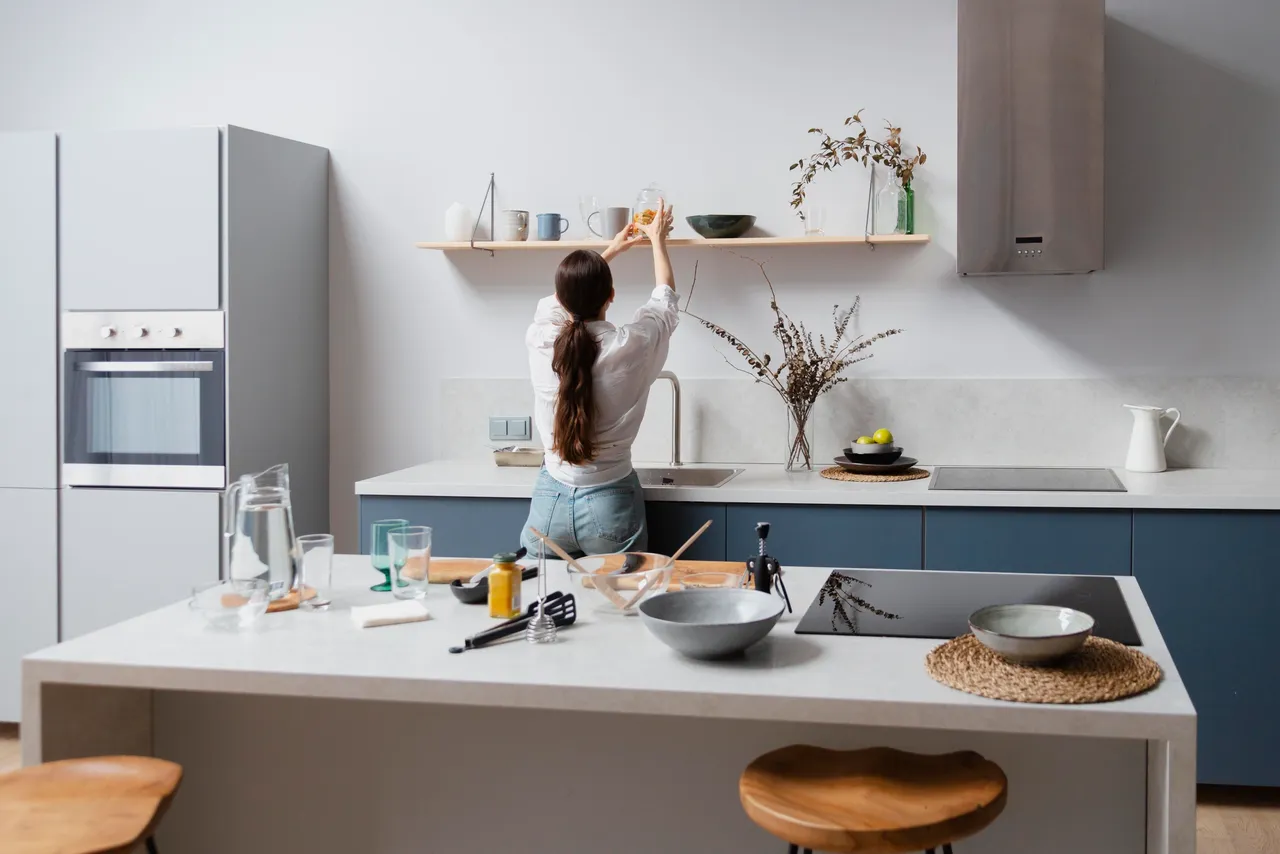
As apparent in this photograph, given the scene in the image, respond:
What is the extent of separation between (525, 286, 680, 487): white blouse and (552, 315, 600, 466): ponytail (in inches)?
1.2

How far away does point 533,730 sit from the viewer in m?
1.96

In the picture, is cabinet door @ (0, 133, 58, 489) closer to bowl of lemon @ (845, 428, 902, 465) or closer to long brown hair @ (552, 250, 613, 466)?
long brown hair @ (552, 250, 613, 466)

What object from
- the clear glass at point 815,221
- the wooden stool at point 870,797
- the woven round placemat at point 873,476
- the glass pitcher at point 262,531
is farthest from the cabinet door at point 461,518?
the wooden stool at point 870,797

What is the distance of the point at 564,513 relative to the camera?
10.5 feet

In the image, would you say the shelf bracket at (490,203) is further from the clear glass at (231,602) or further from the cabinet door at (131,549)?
the clear glass at (231,602)

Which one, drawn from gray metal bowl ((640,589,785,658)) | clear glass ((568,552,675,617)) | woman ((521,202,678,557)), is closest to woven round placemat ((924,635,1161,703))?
gray metal bowl ((640,589,785,658))

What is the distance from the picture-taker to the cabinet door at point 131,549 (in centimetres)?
370

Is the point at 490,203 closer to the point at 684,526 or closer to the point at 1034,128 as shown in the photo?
the point at 684,526

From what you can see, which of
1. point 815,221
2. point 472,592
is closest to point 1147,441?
point 815,221

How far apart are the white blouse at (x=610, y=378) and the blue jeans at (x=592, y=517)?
32mm

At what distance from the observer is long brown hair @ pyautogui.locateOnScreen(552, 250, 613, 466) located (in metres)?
3.04

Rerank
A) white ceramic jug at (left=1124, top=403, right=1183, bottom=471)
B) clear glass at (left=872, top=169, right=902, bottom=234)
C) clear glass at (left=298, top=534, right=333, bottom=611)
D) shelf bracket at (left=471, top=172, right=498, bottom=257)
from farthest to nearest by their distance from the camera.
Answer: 1. shelf bracket at (left=471, top=172, right=498, bottom=257)
2. clear glass at (left=872, top=169, right=902, bottom=234)
3. white ceramic jug at (left=1124, top=403, right=1183, bottom=471)
4. clear glass at (left=298, top=534, right=333, bottom=611)

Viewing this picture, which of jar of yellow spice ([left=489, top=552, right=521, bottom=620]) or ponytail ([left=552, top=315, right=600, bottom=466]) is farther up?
ponytail ([left=552, top=315, right=600, bottom=466])

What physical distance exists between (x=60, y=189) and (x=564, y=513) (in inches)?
79.2
